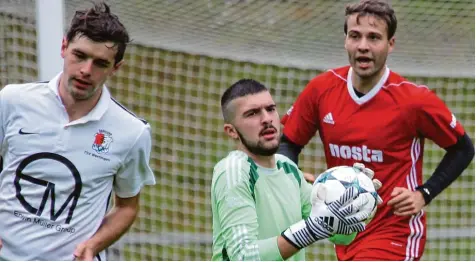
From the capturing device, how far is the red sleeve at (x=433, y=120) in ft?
16.4

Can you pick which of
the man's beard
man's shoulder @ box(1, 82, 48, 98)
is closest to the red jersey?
the man's beard

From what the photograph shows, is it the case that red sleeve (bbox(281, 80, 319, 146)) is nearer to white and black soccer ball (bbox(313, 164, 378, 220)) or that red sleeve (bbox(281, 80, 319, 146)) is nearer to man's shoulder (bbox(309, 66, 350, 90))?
man's shoulder (bbox(309, 66, 350, 90))

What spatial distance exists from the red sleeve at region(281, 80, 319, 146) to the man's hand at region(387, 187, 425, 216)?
0.69m

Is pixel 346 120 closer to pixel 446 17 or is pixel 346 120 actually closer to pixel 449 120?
pixel 449 120

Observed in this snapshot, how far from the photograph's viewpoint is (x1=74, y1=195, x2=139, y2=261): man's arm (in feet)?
13.6

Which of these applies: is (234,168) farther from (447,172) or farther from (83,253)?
(447,172)

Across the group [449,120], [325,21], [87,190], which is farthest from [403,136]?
[325,21]

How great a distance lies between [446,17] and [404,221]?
2.54 meters

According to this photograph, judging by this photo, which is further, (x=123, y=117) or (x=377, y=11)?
(x=377, y=11)

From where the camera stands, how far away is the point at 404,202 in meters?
4.80

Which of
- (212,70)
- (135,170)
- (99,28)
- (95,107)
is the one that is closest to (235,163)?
(135,170)

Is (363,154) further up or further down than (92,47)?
further down

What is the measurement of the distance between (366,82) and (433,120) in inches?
14.4

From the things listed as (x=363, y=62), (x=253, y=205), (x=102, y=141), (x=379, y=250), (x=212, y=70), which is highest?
(x=212, y=70)
